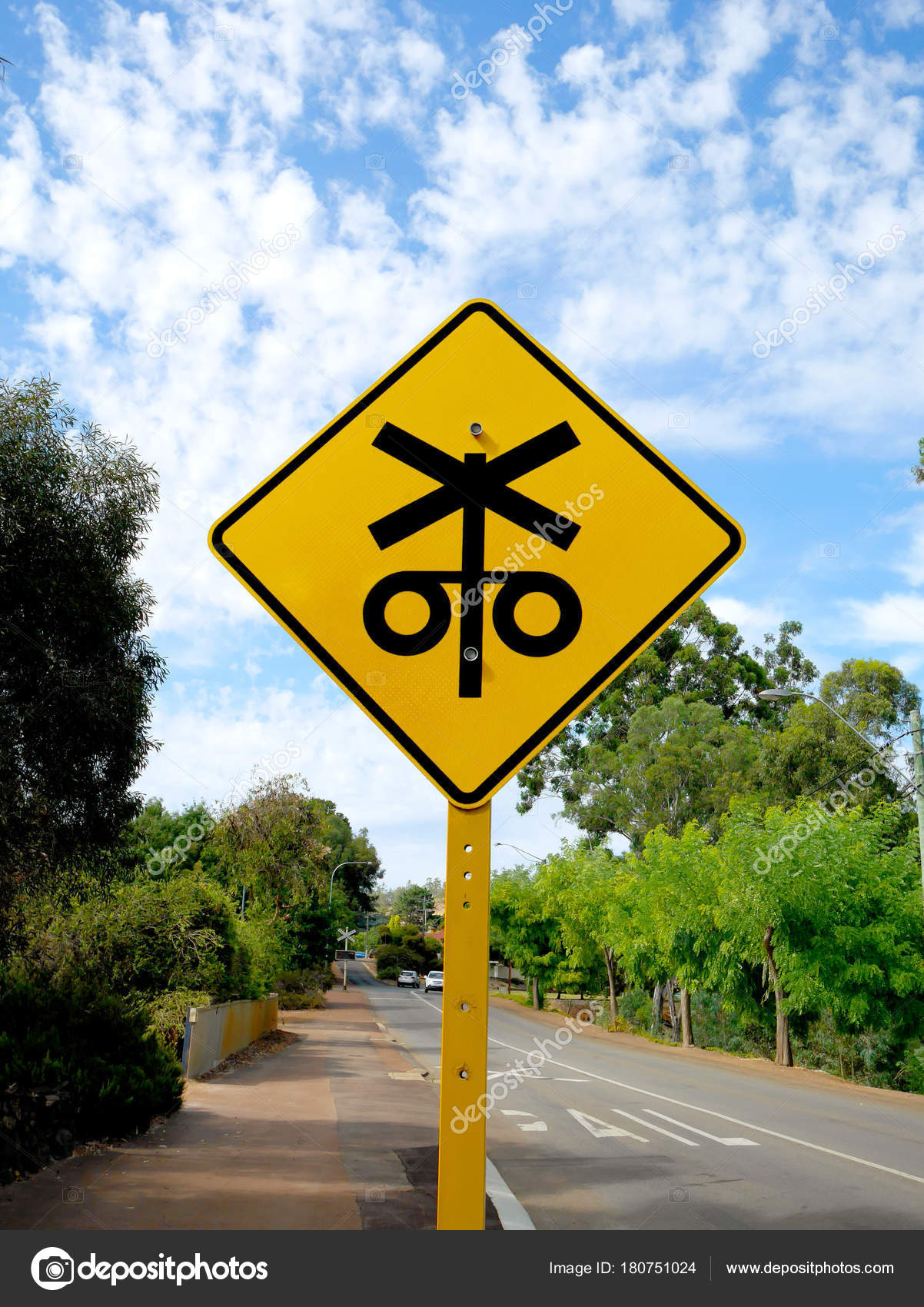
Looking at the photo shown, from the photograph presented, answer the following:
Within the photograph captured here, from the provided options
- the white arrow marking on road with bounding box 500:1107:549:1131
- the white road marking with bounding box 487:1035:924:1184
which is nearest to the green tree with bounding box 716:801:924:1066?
the white road marking with bounding box 487:1035:924:1184

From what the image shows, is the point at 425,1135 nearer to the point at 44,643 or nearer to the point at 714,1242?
the point at 714,1242

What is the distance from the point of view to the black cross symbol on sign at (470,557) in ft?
6.60

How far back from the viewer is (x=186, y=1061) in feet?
50.5

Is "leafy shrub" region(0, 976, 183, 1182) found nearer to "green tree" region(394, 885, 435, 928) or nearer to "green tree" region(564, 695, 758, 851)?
"green tree" region(564, 695, 758, 851)

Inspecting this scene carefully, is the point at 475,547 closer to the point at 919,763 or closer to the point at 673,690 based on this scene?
the point at 919,763

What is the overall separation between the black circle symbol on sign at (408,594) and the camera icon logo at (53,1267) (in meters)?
2.41

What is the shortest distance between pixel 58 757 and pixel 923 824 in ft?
48.4

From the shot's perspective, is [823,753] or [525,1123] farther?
[823,753]

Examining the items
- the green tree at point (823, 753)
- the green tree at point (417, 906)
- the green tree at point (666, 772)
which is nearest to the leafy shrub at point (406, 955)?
the green tree at point (417, 906)

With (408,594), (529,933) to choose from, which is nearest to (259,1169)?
(408,594)

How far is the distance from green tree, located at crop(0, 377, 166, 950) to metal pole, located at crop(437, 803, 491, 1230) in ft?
22.1

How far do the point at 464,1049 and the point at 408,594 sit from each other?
88 cm

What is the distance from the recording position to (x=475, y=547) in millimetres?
2066

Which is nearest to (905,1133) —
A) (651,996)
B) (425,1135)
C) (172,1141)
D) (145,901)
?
(425,1135)
